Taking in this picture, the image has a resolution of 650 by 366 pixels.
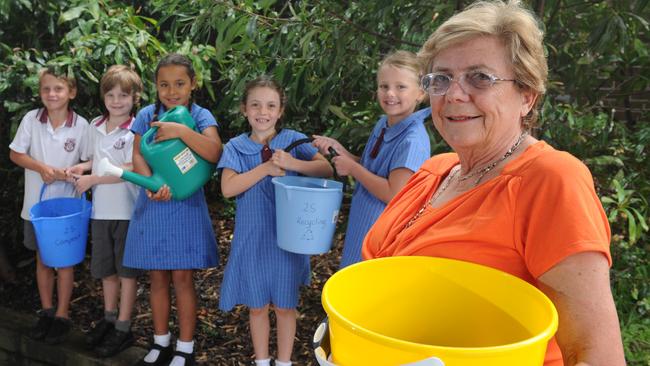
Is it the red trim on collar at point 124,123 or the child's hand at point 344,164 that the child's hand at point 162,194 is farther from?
the child's hand at point 344,164

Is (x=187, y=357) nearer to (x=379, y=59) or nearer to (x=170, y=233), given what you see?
(x=170, y=233)

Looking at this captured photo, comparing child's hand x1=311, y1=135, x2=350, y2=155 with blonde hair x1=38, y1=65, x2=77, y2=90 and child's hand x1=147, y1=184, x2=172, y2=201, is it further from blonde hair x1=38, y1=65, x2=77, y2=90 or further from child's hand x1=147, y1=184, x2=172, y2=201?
blonde hair x1=38, y1=65, x2=77, y2=90

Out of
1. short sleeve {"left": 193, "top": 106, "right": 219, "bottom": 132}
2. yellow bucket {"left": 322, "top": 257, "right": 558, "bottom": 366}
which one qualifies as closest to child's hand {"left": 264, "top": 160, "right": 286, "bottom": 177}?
short sleeve {"left": 193, "top": 106, "right": 219, "bottom": 132}

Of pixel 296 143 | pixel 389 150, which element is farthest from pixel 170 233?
pixel 389 150

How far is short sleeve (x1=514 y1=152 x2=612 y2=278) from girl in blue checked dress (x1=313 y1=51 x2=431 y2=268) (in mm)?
1382

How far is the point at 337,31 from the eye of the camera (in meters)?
2.69

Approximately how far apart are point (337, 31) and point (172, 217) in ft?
3.97

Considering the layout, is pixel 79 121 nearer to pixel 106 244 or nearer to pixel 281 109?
pixel 106 244

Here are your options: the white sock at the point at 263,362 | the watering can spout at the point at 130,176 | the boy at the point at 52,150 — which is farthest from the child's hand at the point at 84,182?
the white sock at the point at 263,362

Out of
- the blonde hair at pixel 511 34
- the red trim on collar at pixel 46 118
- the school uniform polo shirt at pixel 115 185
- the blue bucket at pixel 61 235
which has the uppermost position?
the blonde hair at pixel 511 34

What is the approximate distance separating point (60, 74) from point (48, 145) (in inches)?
15.7

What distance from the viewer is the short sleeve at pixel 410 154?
8.14 ft

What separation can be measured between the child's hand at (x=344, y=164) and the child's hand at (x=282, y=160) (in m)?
0.23

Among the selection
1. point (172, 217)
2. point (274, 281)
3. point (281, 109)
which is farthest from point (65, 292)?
point (281, 109)
